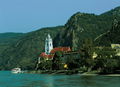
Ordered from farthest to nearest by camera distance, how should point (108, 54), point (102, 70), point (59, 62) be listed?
1. point (59, 62)
2. point (108, 54)
3. point (102, 70)

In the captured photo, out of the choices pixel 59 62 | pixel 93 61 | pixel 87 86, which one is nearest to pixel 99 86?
pixel 87 86

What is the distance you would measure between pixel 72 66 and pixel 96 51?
48.8ft

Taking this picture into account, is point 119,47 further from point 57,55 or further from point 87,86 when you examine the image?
point 87,86

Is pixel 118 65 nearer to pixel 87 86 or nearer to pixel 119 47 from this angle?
pixel 87 86

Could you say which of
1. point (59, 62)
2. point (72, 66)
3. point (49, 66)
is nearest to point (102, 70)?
point (72, 66)

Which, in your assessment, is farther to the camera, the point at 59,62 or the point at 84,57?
the point at 59,62

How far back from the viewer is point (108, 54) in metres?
146

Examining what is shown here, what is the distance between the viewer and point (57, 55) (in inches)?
6801

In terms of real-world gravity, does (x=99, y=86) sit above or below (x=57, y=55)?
below

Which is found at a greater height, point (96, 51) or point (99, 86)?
point (96, 51)

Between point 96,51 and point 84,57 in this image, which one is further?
point 96,51

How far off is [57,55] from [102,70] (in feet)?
176

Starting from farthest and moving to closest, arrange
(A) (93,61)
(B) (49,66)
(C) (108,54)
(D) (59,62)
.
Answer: (B) (49,66)
(D) (59,62)
(C) (108,54)
(A) (93,61)

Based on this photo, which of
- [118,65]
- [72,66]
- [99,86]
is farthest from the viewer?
[72,66]
